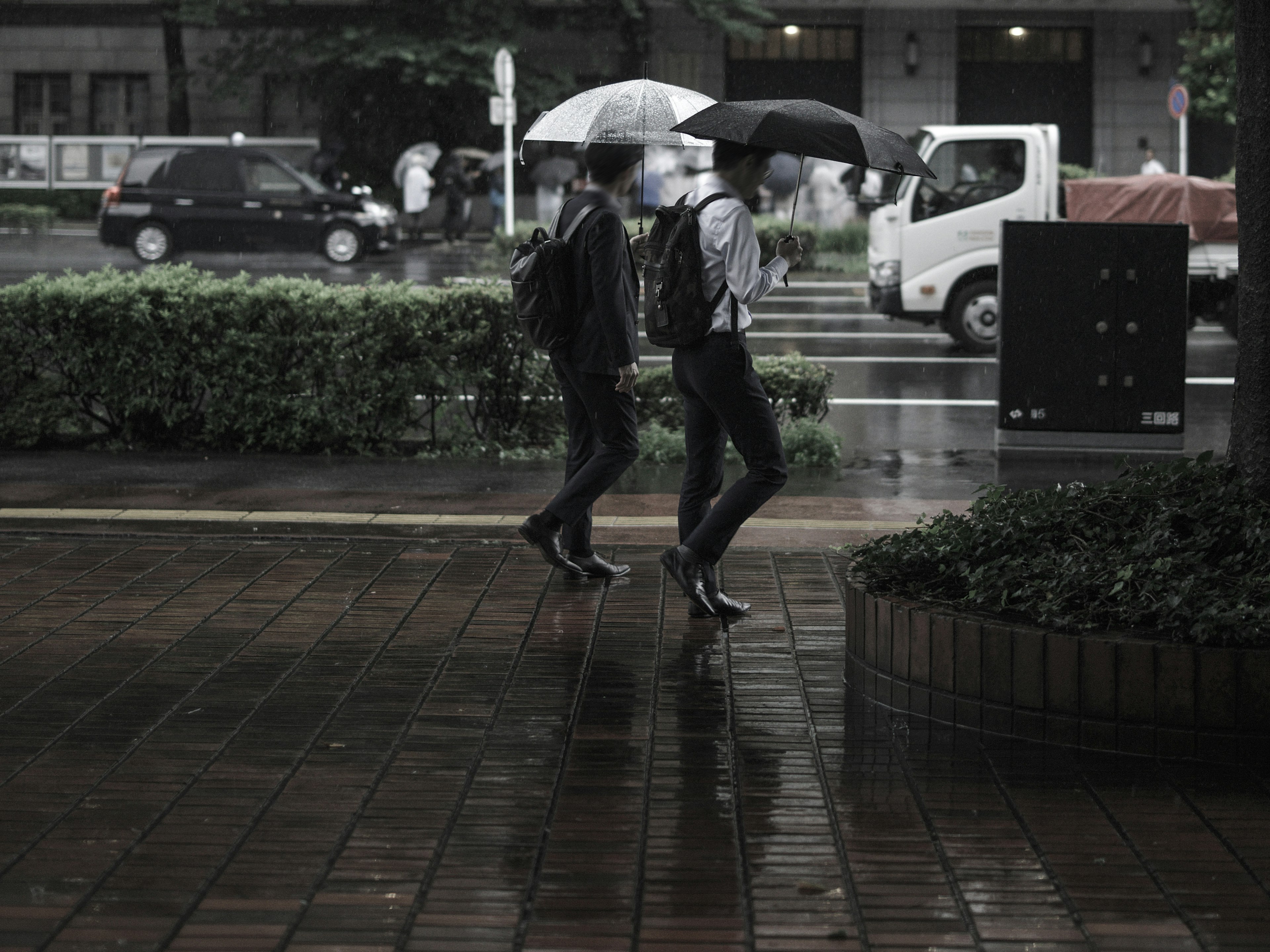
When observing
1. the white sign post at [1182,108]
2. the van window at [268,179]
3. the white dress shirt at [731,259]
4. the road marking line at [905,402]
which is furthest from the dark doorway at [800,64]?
Result: the white dress shirt at [731,259]

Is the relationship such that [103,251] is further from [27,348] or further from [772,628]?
[772,628]

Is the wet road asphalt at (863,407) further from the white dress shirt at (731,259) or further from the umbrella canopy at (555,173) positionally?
the umbrella canopy at (555,173)

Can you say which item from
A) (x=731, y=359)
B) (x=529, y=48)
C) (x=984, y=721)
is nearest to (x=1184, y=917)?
(x=984, y=721)

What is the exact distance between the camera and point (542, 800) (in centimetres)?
398

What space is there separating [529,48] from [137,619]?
30.9m

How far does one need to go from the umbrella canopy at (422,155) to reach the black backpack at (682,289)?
26545 millimetres

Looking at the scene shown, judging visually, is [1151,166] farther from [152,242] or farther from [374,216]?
[152,242]

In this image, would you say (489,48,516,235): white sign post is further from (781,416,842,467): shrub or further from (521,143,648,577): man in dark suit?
(521,143,648,577): man in dark suit

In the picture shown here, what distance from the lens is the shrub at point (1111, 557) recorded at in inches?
170

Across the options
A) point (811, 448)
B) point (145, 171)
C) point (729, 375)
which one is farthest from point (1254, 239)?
point (145, 171)

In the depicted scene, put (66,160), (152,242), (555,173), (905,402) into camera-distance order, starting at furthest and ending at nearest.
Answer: (66,160)
(555,173)
(152,242)
(905,402)

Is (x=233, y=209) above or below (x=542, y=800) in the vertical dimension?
above

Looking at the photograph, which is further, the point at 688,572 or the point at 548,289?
the point at 548,289

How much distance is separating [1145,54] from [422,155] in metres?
16.0
